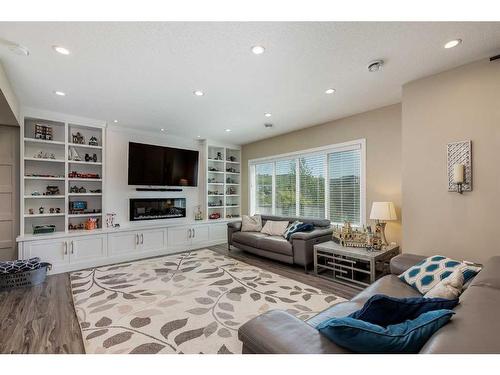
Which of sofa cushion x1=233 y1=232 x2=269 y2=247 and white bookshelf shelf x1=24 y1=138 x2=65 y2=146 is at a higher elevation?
white bookshelf shelf x1=24 y1=138 x2=65 y2=146

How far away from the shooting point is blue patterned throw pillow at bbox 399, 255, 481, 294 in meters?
1.96

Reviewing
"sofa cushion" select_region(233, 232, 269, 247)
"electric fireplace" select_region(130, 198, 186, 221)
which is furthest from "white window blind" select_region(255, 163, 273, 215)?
"electric fireplace" select_region(130, 198, 186, 221)

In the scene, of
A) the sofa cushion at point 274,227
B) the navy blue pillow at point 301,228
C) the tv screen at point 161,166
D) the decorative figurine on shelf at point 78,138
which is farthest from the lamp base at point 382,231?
the decorative figurine on shelf at point 78,138

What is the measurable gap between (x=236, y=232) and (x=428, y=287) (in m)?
3.69

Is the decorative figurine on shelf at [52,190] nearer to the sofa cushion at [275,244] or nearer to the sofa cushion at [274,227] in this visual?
the sofa cushion at [275,244]

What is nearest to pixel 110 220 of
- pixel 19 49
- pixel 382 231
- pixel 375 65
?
pixel 19 49

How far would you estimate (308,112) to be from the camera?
3975mm

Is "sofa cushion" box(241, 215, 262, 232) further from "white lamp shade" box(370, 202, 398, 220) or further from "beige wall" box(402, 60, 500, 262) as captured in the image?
"beige wall" box(402, 60, 500, 262)

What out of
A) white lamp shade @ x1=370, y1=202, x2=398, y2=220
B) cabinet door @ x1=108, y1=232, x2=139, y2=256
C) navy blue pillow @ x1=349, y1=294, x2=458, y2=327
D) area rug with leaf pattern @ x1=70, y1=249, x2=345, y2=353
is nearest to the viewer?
navy blue pillow @ x1=349, y1=294, x2=458, y2=327

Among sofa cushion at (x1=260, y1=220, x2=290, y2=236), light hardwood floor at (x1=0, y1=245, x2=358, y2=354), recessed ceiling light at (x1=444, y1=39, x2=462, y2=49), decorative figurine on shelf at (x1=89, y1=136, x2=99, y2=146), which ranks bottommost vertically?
light hardwood floor at (x1=0, y1=245, x2=358, y2=354)

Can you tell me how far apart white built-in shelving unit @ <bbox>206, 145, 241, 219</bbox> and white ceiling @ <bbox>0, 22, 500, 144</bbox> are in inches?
96.4

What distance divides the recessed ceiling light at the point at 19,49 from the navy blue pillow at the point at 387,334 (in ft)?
10.6

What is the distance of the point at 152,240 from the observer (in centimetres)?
484
